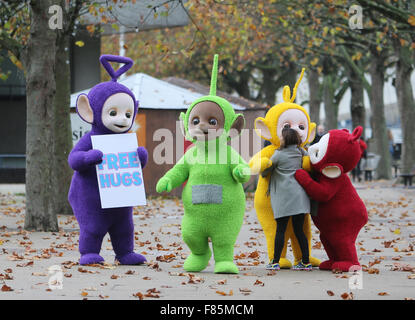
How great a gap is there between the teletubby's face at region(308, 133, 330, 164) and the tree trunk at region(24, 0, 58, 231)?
5233 millimetres

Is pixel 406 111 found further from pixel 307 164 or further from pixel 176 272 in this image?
pixel 176 272

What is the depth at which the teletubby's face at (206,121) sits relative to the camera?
7.66 metres

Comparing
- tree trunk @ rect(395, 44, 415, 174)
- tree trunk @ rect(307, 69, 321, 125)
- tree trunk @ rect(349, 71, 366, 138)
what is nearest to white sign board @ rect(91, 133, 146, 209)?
tree trunk @ rect(395, 44, 415, 174)

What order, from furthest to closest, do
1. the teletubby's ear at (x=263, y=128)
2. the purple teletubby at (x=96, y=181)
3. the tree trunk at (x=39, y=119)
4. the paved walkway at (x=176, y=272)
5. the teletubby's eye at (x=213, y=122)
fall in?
the tree trunk at (x=39, y=119) < the teletubby's ear at (x=263, y=128) < the purple teletubby at (x=96, y=181) < the teletubby's eye at (x=213, y=122) < the paved walkway at (x=176, y=272)

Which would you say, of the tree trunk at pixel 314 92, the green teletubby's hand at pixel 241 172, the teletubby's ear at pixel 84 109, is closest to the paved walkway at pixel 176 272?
the green teletubby's hand at pixel 241 172

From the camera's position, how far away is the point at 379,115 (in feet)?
93.2

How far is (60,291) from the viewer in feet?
20.4

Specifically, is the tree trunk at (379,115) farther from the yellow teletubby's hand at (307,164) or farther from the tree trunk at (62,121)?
the yellow teletubby's hand at (307,164)

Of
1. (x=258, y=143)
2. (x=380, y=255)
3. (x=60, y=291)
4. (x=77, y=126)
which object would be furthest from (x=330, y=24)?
(x=60, y=291)

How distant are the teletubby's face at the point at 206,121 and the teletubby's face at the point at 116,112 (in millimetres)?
810

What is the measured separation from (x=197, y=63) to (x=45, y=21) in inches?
1123

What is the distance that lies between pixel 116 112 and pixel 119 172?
2.21ft

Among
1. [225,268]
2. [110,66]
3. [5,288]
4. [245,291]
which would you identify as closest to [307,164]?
[225,268]

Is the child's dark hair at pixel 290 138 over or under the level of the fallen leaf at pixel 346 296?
A: over
